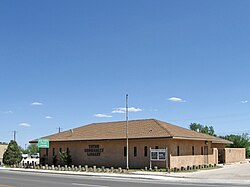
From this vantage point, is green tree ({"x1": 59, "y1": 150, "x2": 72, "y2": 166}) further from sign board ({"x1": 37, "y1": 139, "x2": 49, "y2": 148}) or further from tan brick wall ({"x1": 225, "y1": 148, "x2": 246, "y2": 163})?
tan brick wall ({"x1": 225, "y1": 148, "x2": 246, "y2": 163})

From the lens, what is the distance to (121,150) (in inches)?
1465

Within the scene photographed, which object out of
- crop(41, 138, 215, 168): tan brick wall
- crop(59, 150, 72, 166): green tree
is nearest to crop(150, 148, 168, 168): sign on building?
crop(41, 138, 215, 168): tan brick wall

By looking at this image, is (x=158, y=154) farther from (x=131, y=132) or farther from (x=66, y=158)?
(x=66, y=158)

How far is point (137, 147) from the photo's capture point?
35.9m

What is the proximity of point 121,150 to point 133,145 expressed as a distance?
5.54 ft

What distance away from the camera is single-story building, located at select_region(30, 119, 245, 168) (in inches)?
1362

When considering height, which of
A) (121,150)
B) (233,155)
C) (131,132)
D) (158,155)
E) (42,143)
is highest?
(131,132)

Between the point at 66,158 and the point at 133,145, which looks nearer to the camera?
the point at 133,145

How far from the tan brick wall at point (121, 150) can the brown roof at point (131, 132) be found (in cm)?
65

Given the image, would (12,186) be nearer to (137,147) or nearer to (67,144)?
(137,147)

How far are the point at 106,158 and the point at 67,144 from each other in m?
6.38

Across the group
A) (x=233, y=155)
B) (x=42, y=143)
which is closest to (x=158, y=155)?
(x=42, y=143)

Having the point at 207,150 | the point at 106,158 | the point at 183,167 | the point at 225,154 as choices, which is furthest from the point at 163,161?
the point at 225,154

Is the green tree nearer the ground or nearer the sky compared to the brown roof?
nearer the ground
